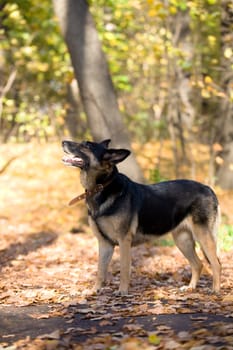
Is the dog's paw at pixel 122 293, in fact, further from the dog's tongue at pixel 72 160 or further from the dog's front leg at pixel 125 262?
the dog's tongue at pixel 72 160

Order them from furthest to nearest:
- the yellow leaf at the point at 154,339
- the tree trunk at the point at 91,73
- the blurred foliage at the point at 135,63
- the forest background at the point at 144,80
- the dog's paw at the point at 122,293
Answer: the blurred foliage at the point at 135,63, the forest background at the point at 144,80, the tree trunk at the point at 91,73, the dog's paw at the point at 122,293, the yellow leaf at the point at 154,339

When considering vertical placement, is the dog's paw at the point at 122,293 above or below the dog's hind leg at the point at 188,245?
below

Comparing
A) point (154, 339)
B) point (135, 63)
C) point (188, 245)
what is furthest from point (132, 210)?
point (135, 63)

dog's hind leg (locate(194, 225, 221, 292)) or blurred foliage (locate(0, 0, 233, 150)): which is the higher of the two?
blurred foliage (locate(0, 0, 233, 150))

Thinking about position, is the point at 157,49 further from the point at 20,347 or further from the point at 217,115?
the point at 20,347

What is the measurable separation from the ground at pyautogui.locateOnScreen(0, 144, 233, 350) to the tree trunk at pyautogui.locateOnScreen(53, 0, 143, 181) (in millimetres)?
2232

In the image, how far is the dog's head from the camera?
8508 mm

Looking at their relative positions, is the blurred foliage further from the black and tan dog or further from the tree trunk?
the black and tan dog

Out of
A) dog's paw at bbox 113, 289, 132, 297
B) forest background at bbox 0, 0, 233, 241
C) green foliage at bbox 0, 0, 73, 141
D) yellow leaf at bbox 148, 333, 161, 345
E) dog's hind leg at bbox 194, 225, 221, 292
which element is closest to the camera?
yellow leaf at bbox 148, 333, 161, 345

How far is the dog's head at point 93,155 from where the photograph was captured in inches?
335

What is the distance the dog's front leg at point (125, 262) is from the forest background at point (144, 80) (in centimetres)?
445

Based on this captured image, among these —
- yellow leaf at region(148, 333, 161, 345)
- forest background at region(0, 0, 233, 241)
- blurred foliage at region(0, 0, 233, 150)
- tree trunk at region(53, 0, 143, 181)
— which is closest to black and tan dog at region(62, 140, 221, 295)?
yellow leaf at region(148, 333, 161, 345)

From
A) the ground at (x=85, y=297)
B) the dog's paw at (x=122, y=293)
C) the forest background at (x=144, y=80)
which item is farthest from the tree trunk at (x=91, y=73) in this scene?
the dog's paw at (x=122, y=293)

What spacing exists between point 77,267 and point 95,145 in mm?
3063
